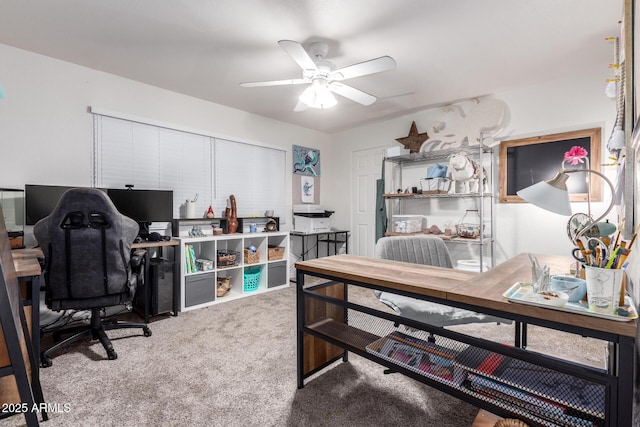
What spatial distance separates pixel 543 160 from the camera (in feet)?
10.3

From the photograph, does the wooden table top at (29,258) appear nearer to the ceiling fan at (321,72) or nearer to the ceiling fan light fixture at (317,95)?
the ceiling fan at (321,72)

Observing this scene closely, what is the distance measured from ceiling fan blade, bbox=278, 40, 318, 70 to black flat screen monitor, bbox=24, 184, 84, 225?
222cm

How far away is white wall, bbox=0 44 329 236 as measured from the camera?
249 centimetres

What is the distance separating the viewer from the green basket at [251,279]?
12.2 ft

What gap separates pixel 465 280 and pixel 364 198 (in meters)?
3.52

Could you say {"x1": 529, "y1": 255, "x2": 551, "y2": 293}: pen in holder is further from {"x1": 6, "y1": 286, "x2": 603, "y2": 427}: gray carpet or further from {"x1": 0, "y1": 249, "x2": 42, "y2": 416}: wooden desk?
{"x1": 0, "y1": 249, "x2": 42, "y2": 416}: wooden desk

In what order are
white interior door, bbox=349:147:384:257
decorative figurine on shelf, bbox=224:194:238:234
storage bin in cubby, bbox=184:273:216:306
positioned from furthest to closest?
white interior door, bbox=349:147:384:257 < decorative figurine on shelf, bbox=224:194:238:234 < storage bin in cubby, bbox=184:273:216:306

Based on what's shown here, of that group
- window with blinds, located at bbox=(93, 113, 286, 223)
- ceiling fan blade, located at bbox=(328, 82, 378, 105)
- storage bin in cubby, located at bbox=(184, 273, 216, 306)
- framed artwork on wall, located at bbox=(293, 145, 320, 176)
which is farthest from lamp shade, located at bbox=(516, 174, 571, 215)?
framed artwork on wall, located at bbox=(293, 145, 320, 176)

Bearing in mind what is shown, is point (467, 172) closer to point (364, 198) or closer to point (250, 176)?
point (364, 198)

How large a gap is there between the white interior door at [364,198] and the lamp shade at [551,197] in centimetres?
358

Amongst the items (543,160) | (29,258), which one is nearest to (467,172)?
(543,160)

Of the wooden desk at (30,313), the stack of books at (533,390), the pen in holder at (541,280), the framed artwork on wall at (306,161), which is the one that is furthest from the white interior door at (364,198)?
the wooden desk at (30,313)

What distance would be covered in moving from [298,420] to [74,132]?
10.1 feet

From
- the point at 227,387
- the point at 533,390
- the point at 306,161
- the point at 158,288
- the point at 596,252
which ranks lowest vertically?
the point at 227,387
